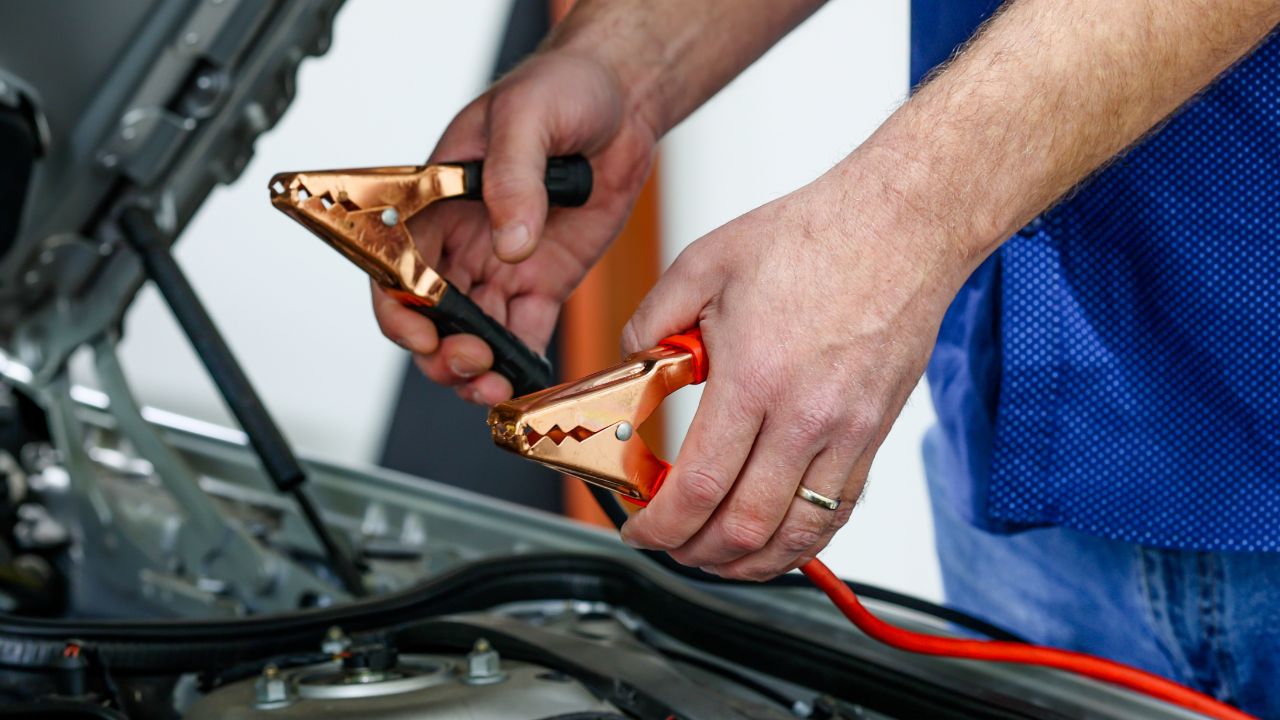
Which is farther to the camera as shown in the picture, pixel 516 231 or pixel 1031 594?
pixel 1031 594

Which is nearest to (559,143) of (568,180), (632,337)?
(568,180)

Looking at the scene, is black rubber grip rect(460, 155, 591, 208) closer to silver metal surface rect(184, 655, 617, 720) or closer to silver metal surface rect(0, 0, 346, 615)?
silver metal surface rect(184, 655, 617, 720)

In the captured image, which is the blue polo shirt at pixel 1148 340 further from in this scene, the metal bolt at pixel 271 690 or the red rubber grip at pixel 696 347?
the metal bolt at pixel 271 690

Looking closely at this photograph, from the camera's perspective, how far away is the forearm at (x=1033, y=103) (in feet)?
1.48

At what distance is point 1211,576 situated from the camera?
2.36 feet

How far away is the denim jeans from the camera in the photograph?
2.34 feet

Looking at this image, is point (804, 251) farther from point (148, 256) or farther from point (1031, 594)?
point (148, 256)

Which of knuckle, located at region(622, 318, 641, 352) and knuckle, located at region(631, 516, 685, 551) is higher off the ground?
knuckle, located at region(622, 318, 641, 352)

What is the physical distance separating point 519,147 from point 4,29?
17.5 inches

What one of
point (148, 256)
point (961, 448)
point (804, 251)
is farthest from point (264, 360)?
point (804, 251)

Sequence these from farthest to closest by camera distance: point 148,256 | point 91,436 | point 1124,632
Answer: point 91,436 → point 148,256 → point 1124,632

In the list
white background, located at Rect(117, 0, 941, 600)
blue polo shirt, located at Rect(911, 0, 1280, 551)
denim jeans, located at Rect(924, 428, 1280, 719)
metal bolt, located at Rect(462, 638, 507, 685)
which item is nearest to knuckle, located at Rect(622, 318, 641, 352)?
metal bolt, located at Rect(462, 638, 507, 685)

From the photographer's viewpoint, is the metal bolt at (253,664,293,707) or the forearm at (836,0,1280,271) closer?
the forearm at (836,0,1280,271)

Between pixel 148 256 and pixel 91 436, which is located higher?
pixel 148 256
